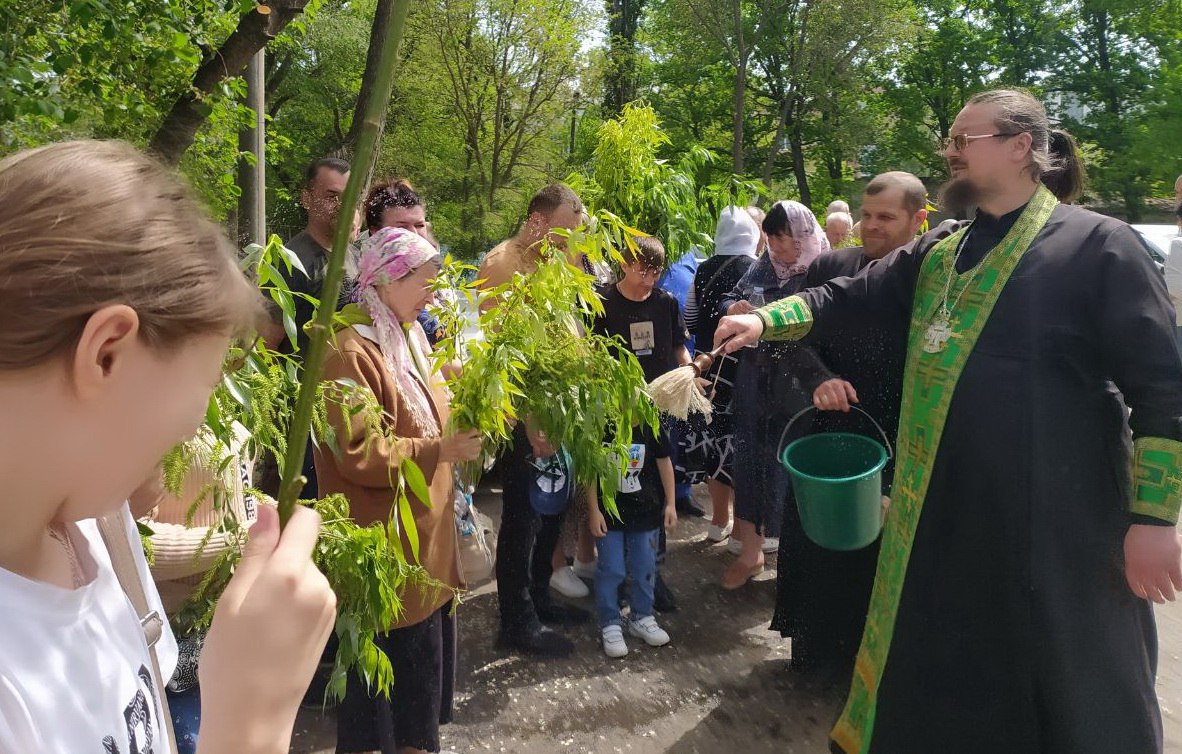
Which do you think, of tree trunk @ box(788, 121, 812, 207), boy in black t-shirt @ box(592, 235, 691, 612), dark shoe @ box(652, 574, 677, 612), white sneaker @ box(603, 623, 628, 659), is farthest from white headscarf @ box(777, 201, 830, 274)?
tree trunk @ box(788, 121, 812, 207)

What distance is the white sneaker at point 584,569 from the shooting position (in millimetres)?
4727

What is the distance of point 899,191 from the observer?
3.69m

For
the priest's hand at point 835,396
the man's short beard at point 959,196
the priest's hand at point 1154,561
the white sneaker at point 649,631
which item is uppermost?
the man's short beard at point 959,196

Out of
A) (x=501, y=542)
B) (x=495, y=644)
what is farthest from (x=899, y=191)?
(x=495, y=644)

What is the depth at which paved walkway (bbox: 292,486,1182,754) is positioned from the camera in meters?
3.28

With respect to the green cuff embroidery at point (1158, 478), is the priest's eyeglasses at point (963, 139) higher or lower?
higher

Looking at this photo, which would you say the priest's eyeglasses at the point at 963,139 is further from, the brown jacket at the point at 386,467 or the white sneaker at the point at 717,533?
the white sneaker at the point at 717,533

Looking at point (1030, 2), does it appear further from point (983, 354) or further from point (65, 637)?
point (65, 637)

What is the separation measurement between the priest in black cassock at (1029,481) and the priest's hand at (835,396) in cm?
50

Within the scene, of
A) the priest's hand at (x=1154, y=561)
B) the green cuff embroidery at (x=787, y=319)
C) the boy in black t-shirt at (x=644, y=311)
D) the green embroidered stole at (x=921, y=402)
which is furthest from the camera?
the boy in black t-shirt at (x=644, y=311)

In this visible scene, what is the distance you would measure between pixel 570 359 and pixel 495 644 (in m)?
1.96

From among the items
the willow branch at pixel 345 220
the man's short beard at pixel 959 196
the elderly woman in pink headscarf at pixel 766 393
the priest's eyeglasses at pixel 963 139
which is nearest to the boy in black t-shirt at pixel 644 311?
the elderly woman in pink headscarf at pixel 766 393

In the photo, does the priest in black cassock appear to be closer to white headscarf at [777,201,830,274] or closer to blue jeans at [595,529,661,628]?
blue jeans at [595,529,661,628]

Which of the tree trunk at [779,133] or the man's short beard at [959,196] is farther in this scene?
the tree trunk at [779,133]
